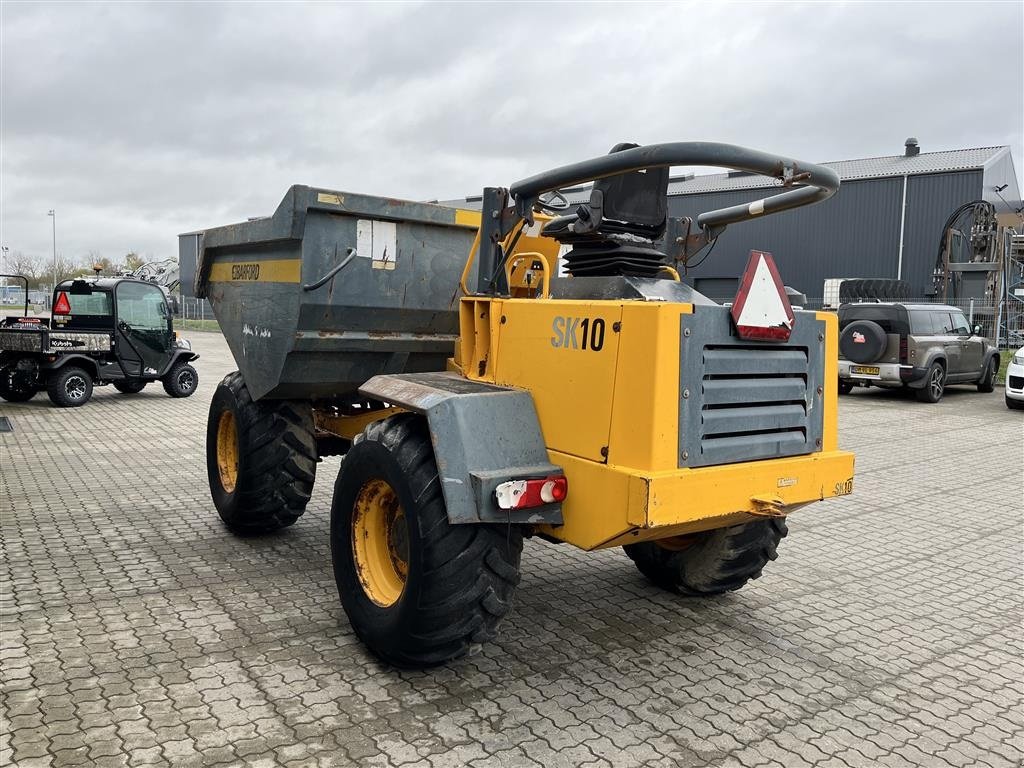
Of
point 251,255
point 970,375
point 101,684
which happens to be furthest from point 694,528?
point 970,375

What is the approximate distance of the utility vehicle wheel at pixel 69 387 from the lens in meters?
13.3

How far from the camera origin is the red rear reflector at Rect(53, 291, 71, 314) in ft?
44.3

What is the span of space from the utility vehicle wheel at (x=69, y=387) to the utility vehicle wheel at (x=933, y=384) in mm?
14656

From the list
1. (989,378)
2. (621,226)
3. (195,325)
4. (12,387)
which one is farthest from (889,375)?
(195,325)

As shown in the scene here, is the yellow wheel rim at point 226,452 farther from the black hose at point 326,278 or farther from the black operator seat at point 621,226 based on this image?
the black operator seat at point 621,226

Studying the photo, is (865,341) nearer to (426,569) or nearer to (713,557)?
(713,557)

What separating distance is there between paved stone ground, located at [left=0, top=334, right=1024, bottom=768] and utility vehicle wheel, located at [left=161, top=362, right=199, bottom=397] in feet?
26.6

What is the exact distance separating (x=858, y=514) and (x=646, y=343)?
4.93 m

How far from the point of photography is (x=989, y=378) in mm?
18125

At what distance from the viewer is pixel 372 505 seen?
13.6 feet

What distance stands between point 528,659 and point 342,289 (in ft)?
7.32

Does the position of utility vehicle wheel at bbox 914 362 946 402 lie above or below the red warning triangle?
below

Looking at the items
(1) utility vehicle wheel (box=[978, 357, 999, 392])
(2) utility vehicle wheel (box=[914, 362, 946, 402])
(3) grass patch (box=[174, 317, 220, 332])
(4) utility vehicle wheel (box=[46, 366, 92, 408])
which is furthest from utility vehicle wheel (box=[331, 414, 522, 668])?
(3) grass patch (box=[174, 317, 220, 332])

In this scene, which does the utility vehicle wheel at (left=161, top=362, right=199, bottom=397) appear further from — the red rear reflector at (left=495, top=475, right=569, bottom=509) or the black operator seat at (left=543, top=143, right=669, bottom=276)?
the red rear reflector at (left=495, top=475, right=569, bottom=509)
